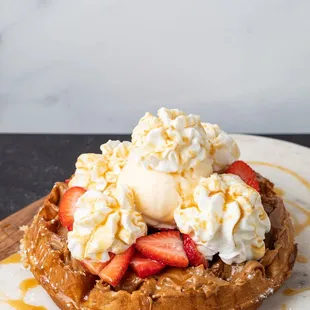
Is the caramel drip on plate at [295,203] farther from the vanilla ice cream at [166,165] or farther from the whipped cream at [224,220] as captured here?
the vanilla ice cream at [166,165]

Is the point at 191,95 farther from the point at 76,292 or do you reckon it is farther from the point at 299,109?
the point at 76,292

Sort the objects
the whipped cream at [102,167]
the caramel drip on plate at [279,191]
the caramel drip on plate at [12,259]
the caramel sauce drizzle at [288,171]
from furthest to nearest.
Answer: the caramel sauce drizzle at [288,171] < the caramel drip on plate at [279,191] < the caramel drip on plate at [12,259] < the whipped cream at [102,167]

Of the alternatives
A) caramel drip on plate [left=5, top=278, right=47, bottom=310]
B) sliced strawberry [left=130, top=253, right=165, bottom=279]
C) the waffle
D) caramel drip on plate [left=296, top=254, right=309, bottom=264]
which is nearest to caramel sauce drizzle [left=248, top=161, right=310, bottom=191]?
caramel drip on plate [left=296, top=254, right=309, bottom=264]

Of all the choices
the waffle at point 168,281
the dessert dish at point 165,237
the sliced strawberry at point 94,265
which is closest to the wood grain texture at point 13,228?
the waffle at point 168,281

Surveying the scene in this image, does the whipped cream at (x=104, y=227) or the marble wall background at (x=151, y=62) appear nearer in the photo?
the whipped cream at (x=104, y=227)

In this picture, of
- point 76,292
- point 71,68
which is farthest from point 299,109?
point 76,292

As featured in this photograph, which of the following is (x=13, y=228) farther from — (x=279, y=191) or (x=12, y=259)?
(x=279, y=191)

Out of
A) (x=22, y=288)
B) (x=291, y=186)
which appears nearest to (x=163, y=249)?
(x=22, y=288)
